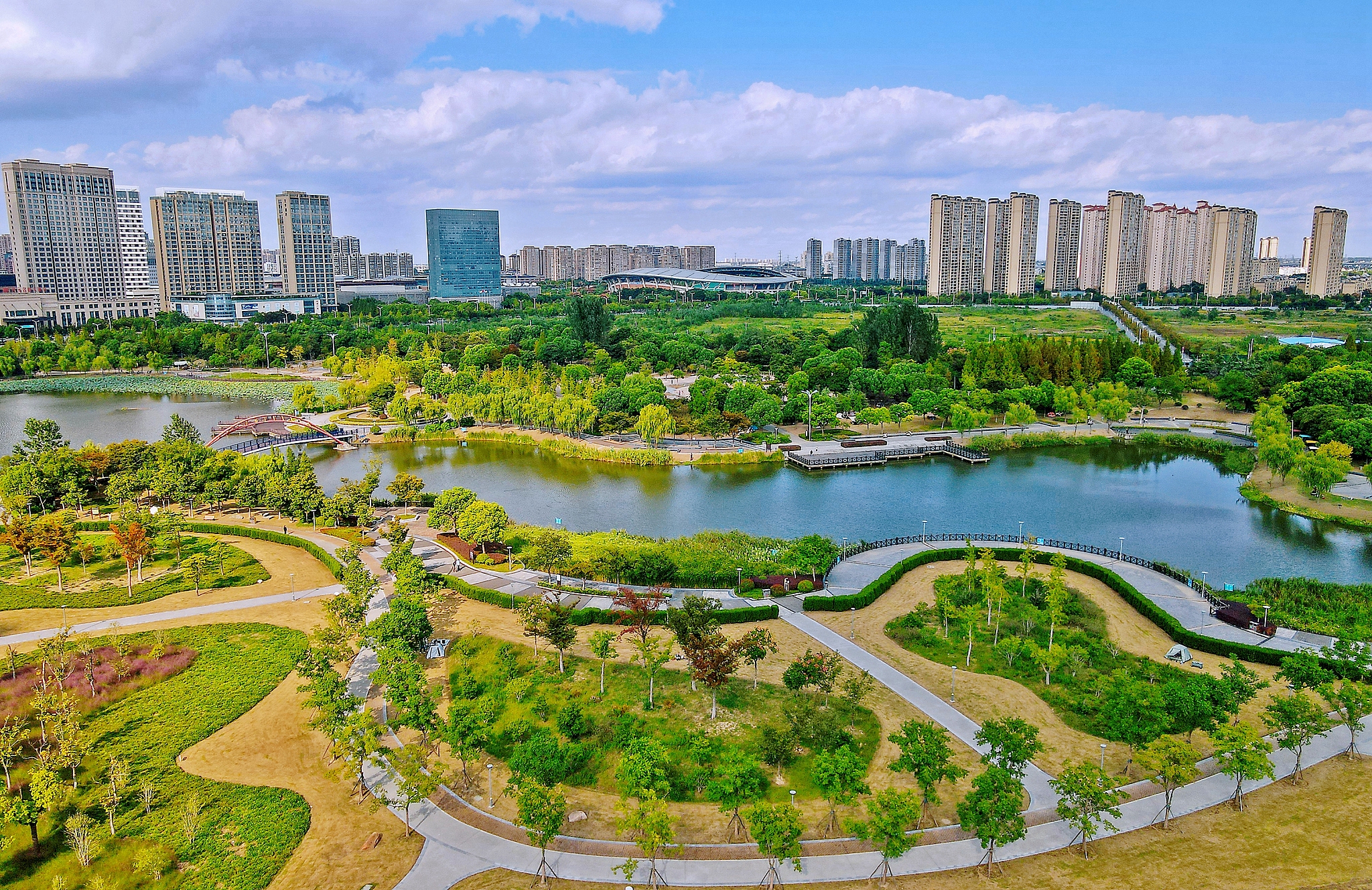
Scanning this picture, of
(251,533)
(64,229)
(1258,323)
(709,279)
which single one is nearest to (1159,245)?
(1258,323)

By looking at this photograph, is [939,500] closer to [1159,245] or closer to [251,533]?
[251,533]

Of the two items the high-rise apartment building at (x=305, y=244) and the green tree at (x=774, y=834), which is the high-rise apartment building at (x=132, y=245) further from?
the green tree at (x=774, y=834)

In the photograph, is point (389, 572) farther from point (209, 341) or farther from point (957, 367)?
point (209, 341)

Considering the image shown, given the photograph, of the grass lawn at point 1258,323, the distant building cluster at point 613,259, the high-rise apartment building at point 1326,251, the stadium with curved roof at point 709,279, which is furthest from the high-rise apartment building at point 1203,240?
the distant building cluster at point 613,259

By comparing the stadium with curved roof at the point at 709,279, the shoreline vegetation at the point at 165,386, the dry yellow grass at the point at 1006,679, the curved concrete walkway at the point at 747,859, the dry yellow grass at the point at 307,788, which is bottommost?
the dry yellow grass at the point at 307,788

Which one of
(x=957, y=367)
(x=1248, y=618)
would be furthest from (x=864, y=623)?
(x=957, y=367)

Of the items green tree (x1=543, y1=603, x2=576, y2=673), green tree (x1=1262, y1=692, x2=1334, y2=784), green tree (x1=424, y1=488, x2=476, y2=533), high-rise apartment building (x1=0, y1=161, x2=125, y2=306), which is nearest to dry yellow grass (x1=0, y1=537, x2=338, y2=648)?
green tree (x1=424, y1=488, x2=476, y2=533)
